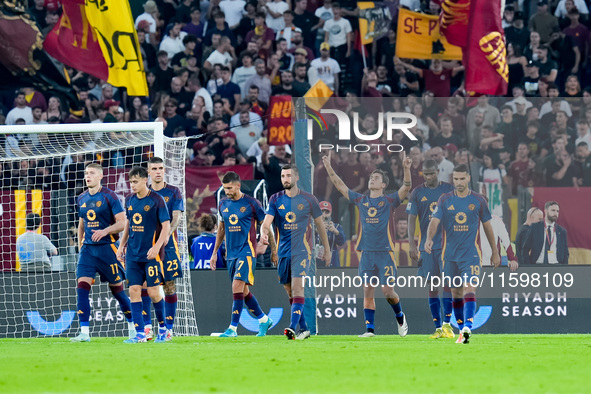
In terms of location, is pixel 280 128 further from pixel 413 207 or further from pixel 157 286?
pixel 157 286

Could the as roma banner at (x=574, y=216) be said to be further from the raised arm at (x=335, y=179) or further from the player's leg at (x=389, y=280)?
the raised arm at (x=335, y=179)

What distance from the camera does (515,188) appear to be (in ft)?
47.9

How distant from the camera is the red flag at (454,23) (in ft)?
59.0

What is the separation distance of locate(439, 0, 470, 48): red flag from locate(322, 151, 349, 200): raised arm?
5.04 meters

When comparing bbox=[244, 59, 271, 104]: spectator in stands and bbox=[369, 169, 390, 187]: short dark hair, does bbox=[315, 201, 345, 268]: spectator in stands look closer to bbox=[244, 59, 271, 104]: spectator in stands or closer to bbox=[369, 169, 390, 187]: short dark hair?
bbox=[369, 169, 390, 187]: short dark hair

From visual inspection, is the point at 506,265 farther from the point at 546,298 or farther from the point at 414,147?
the point at 414,147

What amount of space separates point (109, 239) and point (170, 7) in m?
9.58

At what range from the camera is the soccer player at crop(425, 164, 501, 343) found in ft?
39.7

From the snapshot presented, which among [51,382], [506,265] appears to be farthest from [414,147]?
[51,382]

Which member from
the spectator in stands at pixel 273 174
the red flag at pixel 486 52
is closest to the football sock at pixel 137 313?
the spectator in stands at pixel 273 174

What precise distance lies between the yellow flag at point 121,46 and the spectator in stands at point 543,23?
8301mm

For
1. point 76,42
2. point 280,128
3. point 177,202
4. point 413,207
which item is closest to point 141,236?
point 177,202

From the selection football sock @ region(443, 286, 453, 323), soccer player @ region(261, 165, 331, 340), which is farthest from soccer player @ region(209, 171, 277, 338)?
football sock @ region(443, 286, 453, 323)

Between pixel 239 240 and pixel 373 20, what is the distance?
8.22 metres
